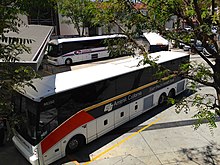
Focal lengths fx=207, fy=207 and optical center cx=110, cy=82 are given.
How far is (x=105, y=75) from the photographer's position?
7965 millimetres

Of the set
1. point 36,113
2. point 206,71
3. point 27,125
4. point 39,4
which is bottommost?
point 27,125

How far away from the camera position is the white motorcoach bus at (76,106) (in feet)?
20.3

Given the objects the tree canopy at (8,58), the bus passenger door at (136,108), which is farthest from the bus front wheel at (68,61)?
the tree canopy at (8,58)

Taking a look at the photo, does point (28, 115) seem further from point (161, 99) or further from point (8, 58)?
point (161, 99)

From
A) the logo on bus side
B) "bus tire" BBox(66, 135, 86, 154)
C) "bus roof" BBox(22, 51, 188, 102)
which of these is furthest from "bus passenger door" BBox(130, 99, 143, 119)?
"bus tire" BBox(66, 135, 86, 154)

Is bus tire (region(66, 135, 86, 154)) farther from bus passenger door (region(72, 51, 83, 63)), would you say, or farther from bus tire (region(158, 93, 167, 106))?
bus passenger door (region(72, 51, 83, 63))

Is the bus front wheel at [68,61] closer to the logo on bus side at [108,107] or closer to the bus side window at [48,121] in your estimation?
the logo on bus side at [108,107]

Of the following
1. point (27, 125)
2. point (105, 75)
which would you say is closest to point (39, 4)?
point (27, 125)

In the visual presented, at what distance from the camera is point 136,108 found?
9.38 meters

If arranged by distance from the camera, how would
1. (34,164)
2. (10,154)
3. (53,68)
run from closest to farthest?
(34,164) → (10,154) → (53,68)

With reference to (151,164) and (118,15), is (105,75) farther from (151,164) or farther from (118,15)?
(151,164)

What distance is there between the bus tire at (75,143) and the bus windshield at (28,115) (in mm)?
1413

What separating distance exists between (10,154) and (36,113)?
2.73 m

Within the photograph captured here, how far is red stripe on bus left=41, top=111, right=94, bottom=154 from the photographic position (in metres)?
6.36
